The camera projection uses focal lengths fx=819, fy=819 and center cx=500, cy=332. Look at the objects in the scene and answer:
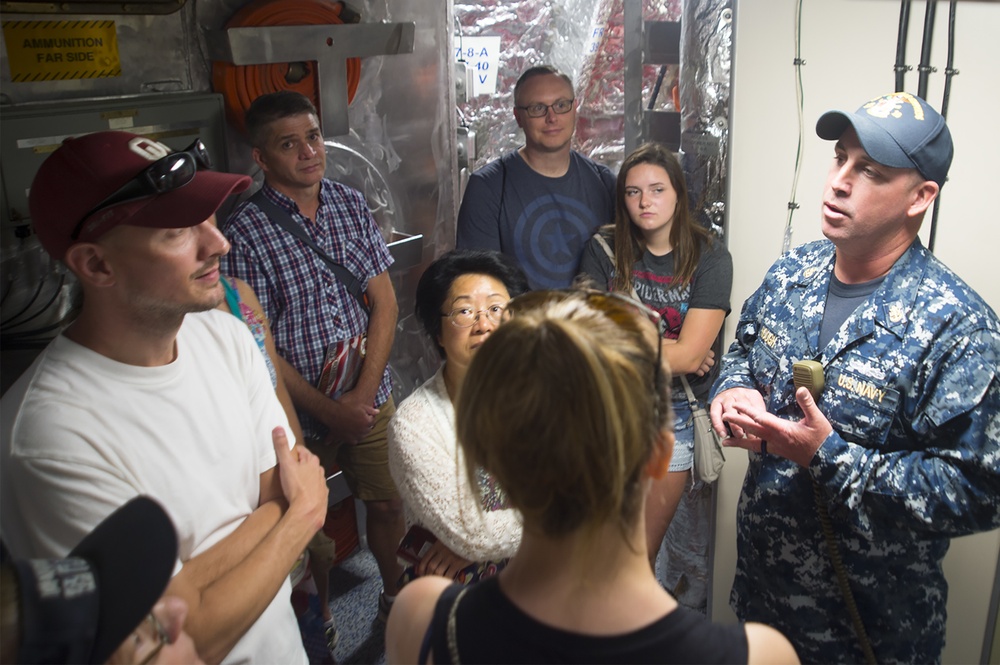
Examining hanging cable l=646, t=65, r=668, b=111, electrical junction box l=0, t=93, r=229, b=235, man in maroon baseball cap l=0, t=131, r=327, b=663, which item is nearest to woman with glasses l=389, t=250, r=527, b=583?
man in maroon baseball cap l=0, t=131, r=327, b=663

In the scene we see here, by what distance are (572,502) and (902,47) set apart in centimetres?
169

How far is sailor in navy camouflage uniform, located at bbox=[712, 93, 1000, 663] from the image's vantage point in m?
1.63

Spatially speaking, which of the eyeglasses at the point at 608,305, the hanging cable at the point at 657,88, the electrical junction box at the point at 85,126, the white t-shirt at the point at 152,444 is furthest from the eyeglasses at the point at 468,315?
the hanging cable at the point at 657,88

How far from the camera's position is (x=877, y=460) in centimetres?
167

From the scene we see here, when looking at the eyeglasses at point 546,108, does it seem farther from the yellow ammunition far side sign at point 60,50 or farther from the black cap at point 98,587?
the black cap at point 98,587

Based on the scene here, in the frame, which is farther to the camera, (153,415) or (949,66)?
(949,66)

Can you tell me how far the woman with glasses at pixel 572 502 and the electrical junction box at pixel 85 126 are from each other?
1.62m

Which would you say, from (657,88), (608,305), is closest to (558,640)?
(608,305)

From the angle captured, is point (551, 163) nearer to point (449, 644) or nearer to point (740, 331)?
point (740, 331)

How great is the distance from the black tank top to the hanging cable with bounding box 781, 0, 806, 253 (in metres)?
1.59

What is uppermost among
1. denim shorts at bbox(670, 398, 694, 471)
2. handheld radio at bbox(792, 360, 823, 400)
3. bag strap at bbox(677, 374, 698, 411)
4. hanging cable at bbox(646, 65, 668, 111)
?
hanging cable at bbox(646, 65, 668, 111)

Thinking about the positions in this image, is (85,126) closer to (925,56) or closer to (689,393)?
(689,393)

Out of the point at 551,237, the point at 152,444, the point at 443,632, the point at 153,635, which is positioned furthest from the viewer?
the point at 551,237

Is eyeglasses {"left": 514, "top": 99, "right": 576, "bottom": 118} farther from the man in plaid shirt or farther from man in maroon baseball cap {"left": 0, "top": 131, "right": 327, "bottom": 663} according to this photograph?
man in maroon baseball cap {"left": 0, "top": 131, "right": 327, "bottom": 663}
